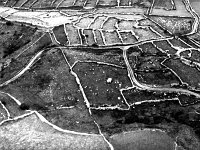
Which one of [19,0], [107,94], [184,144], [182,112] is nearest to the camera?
[184,144]

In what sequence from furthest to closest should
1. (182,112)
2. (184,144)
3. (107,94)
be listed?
(107,94) → (182,112) → (184,144)

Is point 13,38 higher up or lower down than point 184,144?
higher up

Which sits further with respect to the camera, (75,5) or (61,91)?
(75,5)

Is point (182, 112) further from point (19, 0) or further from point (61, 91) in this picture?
point (19, 0)

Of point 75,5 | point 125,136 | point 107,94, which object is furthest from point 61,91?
point 75,5

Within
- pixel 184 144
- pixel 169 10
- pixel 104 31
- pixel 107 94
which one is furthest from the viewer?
pixel 169 10

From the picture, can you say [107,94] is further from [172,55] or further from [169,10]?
[169,10]

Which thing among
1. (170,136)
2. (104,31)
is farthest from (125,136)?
(104,31)

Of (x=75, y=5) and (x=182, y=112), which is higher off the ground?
(x=75, y=5)

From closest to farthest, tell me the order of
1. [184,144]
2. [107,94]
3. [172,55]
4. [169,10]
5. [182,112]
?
[184,144], [182,112], [107,94], [172,55], [169,10]
